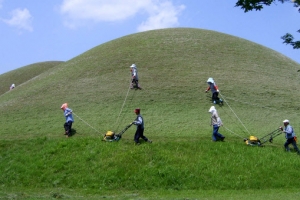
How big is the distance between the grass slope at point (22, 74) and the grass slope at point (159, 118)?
93.7ft

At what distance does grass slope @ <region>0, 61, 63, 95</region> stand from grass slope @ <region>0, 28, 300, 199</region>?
1125 inches

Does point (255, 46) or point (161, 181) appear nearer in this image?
point (161, 181)

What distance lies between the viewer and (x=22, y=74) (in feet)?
276

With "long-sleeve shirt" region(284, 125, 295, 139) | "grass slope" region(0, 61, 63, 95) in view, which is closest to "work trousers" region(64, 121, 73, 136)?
"long-sleeve shirt" region(284, 125, 295, 139)

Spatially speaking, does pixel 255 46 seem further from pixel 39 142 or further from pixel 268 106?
pixel 39 142

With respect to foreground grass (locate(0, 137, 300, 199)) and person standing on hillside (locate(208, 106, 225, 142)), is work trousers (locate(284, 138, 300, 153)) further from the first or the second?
person standing on hillside (locate(208, 106, 225, 142))

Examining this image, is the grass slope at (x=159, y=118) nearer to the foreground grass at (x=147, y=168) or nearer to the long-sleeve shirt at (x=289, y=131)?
the foreground grass at (x=147, y=168)

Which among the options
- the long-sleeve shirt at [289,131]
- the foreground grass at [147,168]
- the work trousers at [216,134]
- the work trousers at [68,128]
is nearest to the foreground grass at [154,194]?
the foreground grass at [147,168]

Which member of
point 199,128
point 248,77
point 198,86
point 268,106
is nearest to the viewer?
point 199,128

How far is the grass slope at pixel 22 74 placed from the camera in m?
80.1

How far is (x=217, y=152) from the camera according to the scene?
950 inches

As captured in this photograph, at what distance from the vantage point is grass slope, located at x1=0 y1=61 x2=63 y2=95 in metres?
80.1

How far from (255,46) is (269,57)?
15.3 ft

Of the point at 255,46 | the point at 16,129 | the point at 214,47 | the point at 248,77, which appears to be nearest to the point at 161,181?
the point at 16,129
